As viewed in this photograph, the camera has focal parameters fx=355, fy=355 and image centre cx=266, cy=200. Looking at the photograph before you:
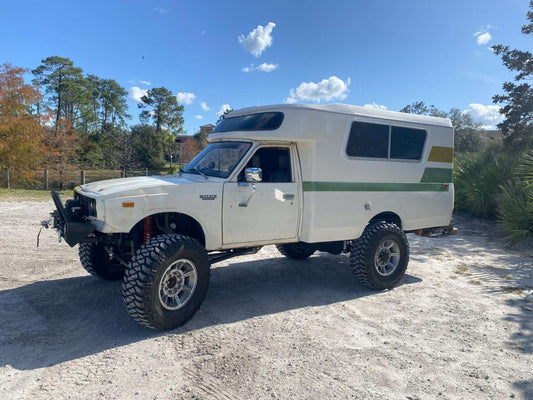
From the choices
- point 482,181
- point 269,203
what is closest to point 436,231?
point 269,203

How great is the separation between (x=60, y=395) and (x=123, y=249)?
214 cm

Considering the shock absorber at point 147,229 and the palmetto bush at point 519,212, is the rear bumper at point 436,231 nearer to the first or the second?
the palmetto bush at point 519,212

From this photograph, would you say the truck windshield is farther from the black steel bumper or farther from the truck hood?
the black steel bumper

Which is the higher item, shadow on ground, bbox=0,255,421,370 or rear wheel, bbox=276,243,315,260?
rear wheel, bbox=276,243,315,260

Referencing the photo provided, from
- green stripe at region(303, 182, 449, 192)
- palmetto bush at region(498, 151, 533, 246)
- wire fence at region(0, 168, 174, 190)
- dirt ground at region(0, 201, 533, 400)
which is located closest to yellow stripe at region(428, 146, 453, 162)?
green stripe at region(303, 182, 449, 192)

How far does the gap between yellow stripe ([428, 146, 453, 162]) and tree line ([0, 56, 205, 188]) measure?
2034 cm

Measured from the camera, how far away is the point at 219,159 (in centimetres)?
507

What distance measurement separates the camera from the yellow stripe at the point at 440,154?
6.29 metres

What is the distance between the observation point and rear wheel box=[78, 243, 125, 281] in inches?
212

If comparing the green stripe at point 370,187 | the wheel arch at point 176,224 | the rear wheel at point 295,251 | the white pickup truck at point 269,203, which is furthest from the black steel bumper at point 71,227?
the rear wheel at point 295,251

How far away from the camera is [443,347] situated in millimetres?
3881

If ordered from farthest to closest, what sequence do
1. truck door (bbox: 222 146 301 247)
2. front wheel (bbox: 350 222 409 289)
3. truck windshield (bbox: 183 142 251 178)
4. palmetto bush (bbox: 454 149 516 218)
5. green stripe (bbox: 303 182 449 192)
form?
palmetto bush (bbox: 454 149 516 218), front wheel (bbox: 350 222 409 289), green stripe (bbox: 303 182 449 192), truck windshield (bbox: 183 142 251 178), truck door (bbox: 222 146 301 247)

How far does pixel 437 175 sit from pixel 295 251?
120 inches

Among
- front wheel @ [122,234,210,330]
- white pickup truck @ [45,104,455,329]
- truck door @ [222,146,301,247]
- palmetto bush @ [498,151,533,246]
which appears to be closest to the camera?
front wheel @ [122,234,210,330]
